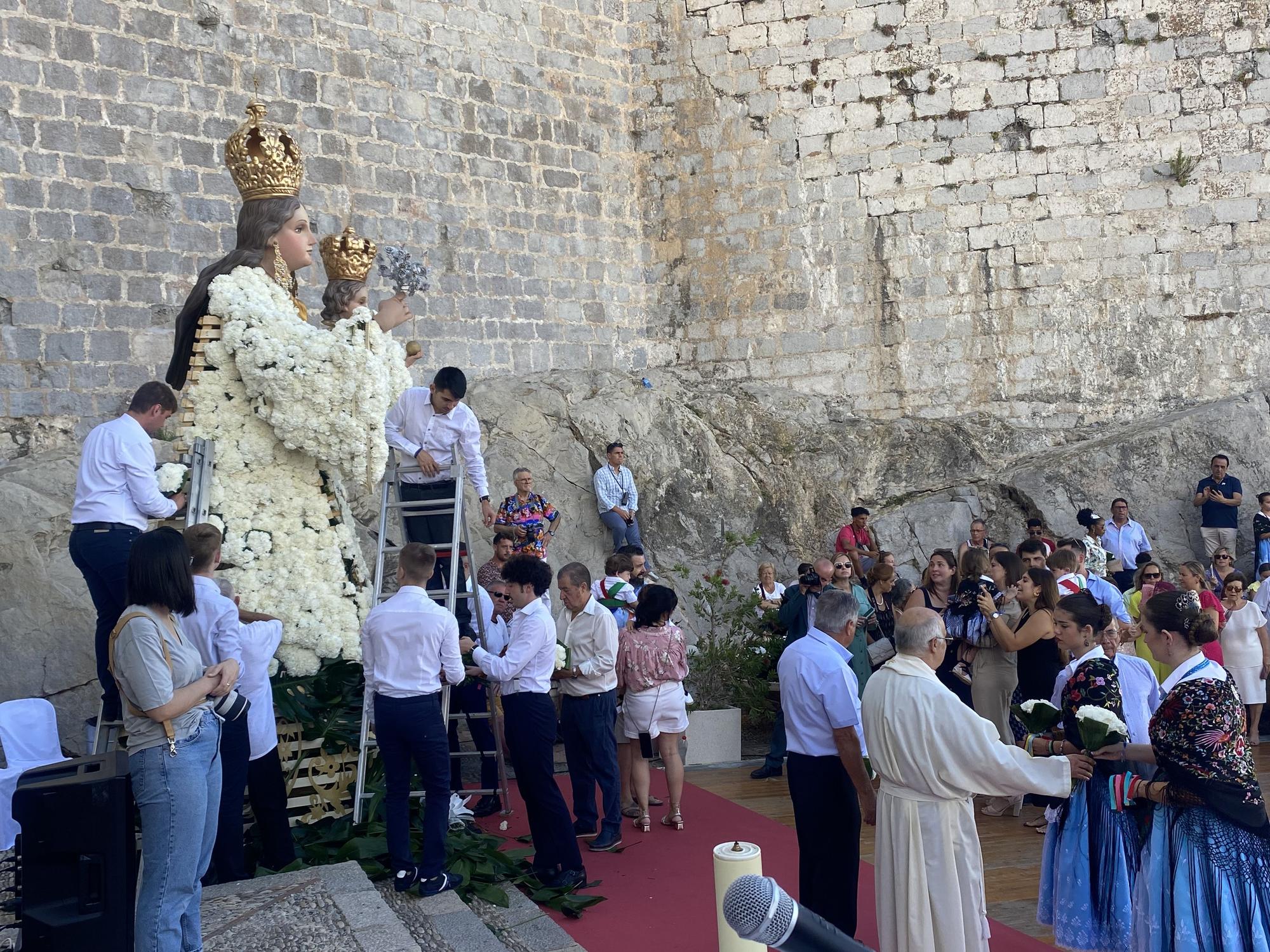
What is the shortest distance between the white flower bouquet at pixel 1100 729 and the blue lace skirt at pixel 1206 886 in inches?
14.1

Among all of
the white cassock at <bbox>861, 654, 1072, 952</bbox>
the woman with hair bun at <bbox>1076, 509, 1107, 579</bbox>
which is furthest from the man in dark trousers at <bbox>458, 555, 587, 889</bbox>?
the woman with hair bun at <bbox>1076, 509, 1107, 579</bbox>

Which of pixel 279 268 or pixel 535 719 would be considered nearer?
pixel 535 719

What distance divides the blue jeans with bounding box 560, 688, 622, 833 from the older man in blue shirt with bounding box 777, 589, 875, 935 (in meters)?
1.60

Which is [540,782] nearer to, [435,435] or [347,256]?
[435,435]

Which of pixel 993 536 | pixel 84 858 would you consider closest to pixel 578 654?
pixel 84 858

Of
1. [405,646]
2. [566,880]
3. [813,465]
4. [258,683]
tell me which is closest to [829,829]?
[566,880]

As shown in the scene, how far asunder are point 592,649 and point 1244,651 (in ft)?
17.3

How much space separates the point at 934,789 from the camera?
4156 millimetres

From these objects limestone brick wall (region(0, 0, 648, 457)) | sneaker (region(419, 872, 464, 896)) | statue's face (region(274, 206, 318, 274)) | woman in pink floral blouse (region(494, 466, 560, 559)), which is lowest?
sneaker (region(419, 872, 464, 896))

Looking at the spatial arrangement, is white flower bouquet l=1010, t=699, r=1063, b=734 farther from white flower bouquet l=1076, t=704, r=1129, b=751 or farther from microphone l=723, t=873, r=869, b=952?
microphone l=723, t=873, r=869, b=952

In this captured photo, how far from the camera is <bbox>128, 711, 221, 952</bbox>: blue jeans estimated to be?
3.82 m

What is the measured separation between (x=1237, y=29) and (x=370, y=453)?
1215cm

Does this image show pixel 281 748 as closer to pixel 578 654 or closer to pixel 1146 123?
pixel 578 654

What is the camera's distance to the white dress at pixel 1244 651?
8734mm
